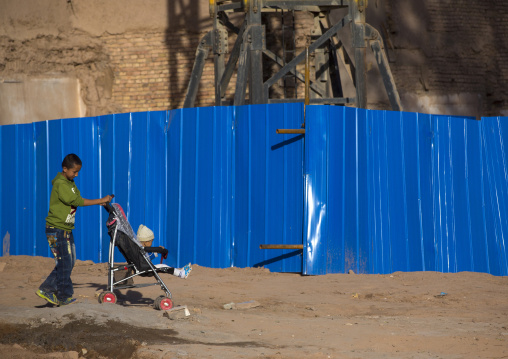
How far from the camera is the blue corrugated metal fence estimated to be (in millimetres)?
8727

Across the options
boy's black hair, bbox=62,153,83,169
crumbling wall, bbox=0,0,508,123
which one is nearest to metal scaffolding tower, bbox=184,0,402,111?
crumbling wall, bbox=0,0,508,123

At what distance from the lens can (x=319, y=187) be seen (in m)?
8.71

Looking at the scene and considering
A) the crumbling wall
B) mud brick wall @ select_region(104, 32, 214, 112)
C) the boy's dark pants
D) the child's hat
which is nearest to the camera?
the boy's dark pants

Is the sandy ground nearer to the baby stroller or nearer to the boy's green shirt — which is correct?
the baby stroller

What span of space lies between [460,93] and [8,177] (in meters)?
10.0

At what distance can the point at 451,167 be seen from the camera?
9156 millimetres

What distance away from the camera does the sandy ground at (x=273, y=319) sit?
5148 mm

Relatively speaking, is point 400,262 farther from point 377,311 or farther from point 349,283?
point 377,311

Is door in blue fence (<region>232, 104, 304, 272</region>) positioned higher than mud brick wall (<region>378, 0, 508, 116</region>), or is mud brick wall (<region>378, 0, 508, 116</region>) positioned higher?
mud brick wall (<region>378, 0, 508, 116</region>)

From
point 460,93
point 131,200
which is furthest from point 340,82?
point 131,200

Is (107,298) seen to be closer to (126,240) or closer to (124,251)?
(124,251)

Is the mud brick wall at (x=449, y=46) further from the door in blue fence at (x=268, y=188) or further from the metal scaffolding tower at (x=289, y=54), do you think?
the door in blue fence at (x=268, y=188)

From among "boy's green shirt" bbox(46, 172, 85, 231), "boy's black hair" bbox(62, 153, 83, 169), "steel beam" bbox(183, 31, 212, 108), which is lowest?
"boy's green shirt" bbox(46, 172, 85, 231)

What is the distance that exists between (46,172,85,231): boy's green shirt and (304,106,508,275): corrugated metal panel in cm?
307
